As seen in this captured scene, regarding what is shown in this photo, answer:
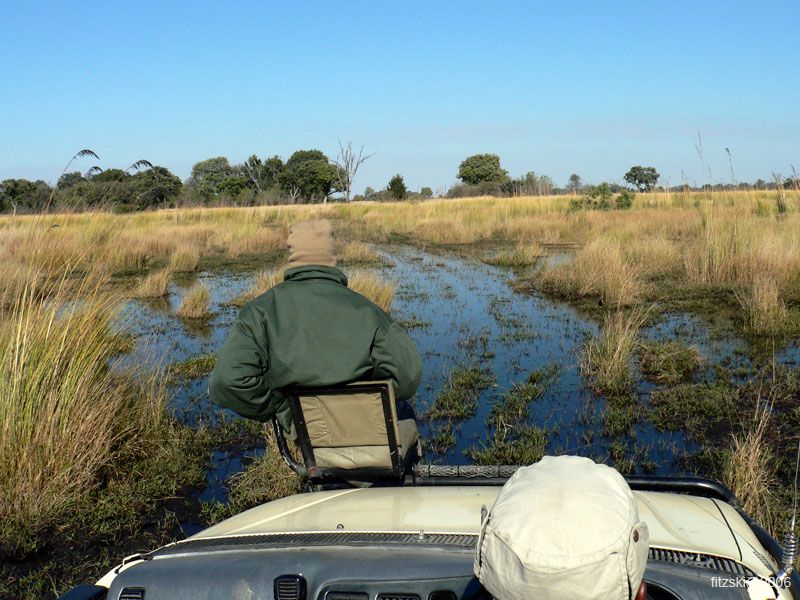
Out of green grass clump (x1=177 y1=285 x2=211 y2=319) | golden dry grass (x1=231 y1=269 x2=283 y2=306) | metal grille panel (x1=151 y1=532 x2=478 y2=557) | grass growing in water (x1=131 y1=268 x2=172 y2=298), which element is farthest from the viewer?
grass growing in water (x1=131 y1=268 x2=172 y2=298)

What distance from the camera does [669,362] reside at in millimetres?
6910

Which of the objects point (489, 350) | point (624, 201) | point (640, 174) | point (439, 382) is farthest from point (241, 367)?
point (640, 174)

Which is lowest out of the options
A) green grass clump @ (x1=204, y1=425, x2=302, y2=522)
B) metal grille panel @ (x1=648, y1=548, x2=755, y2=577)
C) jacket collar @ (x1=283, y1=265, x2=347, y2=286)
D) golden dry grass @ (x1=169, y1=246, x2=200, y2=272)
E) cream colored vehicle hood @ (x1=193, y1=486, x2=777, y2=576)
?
green grass clump @ (x1=204, y1=425, x2=302, y2=522)

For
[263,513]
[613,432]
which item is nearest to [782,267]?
[613,432]

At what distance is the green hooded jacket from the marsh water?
79.1 inches

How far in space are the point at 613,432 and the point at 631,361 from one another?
1.86 metres

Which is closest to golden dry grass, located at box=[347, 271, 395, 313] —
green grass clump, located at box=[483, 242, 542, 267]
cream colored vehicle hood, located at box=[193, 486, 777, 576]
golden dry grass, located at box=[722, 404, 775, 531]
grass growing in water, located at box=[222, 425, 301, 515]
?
grass growing in water, located at box=[222, 425, 301, 515]

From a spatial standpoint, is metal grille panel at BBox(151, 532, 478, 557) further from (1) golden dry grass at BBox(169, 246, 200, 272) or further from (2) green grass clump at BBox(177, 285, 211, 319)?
(1) golden dry grass at BBox(169, 246, 200, 272)

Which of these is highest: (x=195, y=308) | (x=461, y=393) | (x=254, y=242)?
(x=254, y=242)

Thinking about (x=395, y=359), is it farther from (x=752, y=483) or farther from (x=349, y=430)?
(x=752, y=483)

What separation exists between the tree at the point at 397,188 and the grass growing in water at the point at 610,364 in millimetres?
41208

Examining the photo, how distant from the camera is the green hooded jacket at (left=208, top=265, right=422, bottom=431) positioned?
2.84 m

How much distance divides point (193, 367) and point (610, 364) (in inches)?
163

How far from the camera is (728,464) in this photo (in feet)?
14.3
